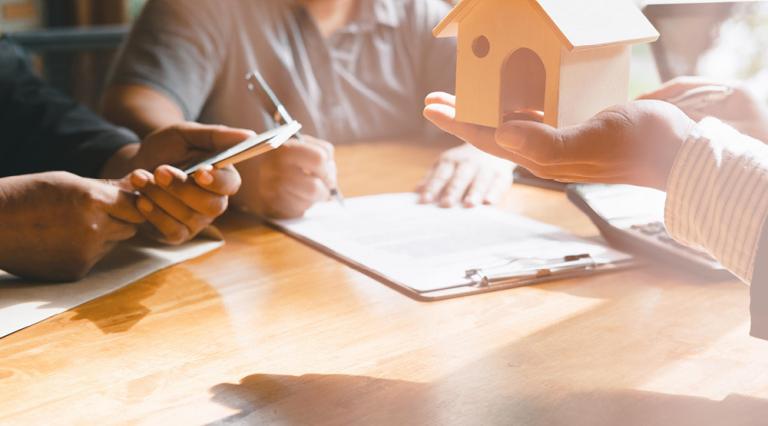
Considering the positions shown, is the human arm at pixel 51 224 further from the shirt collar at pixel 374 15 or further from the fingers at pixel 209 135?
the shirt collar at pixel 374 15

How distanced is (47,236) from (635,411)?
66 cm

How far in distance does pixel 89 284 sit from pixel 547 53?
1.87 feet

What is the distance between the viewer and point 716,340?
2.56 ft

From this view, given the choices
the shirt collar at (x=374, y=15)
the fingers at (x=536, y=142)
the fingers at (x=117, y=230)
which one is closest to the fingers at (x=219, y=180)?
the fingers at (x=117, y=230)

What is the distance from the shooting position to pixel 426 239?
1090mm

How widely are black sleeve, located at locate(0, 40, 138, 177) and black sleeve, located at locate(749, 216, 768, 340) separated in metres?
0.99

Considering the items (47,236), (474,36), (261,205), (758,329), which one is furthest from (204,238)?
(758,329)

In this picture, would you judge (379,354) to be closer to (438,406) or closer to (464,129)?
(438,406)

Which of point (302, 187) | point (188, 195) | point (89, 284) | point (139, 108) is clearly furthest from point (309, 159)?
point (139, 108)

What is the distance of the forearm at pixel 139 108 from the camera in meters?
1.54

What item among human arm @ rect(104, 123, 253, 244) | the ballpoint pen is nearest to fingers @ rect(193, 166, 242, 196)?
human arm @ rect(104, 123, 253, 244)

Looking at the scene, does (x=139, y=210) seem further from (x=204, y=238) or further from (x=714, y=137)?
(x=714, y=137)

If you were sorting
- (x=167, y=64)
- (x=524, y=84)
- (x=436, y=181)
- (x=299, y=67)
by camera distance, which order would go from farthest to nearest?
(x=299, y=67)
(x=167, y=64)
(x=436, y=181)
(x=524, y=84)

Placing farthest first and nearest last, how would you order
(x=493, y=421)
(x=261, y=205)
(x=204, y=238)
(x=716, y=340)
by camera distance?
1. (x=261, y=205)
2. (x=204, y=238)
3. (x=716, y=340)
4. (x=493, y=421)
